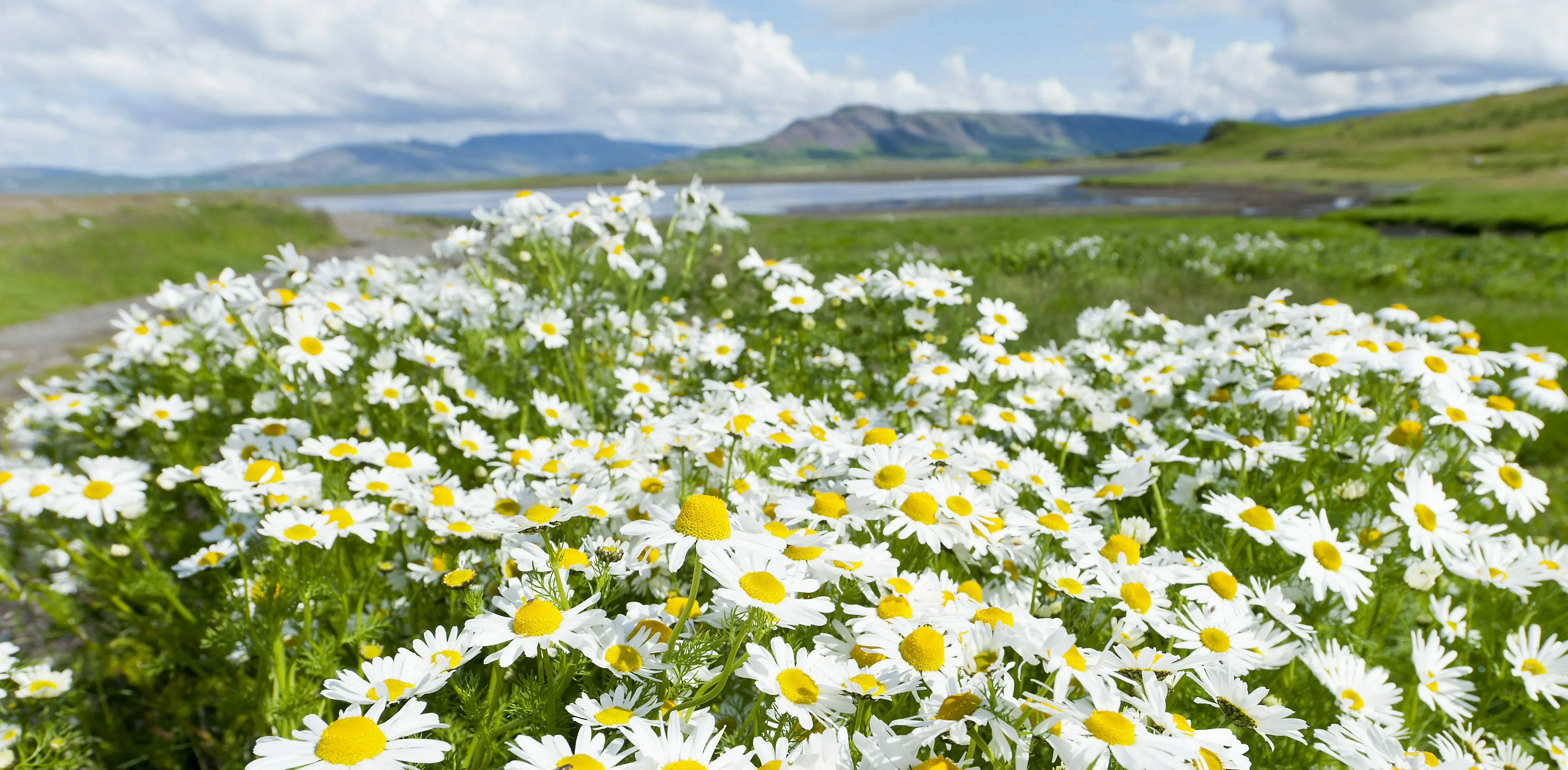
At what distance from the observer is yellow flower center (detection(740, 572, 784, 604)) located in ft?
4.70

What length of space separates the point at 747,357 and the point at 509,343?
1530 millimetres

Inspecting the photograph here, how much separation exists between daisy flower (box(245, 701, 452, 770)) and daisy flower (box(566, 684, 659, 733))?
0.24 m

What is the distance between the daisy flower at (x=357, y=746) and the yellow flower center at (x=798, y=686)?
0.64m

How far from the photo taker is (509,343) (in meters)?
4.03

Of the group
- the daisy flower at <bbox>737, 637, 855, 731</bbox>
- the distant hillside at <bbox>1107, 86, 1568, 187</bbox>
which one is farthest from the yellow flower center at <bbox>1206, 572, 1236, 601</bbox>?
the distant hillside at <bbox>1107, 86, 1568, 187</bbox>

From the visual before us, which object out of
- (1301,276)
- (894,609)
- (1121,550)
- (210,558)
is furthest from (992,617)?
(1301,276)

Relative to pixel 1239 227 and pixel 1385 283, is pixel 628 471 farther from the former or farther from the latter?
pixel 1239 227

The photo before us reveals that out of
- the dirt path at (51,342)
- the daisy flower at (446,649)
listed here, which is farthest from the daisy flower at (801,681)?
the dirt path at (51,342)

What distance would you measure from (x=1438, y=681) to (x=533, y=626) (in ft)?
8.54

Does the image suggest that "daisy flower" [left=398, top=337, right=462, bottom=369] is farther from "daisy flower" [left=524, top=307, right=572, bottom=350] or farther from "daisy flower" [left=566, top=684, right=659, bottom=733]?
"daisy flower" [left=566, top=684, right=659, bottom=733]

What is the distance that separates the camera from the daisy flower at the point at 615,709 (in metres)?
1.33

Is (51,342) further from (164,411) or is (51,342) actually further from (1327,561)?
(1327,561)

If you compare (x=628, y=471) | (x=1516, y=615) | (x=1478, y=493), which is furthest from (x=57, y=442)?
(x=1516, y=615)

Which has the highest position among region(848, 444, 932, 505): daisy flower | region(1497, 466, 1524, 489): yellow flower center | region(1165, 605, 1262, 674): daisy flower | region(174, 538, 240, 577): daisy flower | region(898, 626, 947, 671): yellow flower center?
region(848, 444, 932, 505): daisy flower
